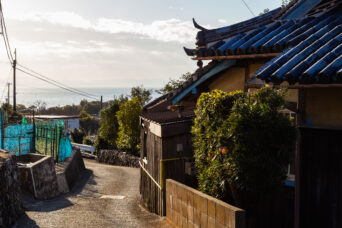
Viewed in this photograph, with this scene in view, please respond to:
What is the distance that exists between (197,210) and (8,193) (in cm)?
585

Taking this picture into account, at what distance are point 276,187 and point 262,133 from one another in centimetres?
118

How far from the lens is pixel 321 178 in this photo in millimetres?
6738

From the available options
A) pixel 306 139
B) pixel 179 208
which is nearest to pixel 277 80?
pixel 306 139

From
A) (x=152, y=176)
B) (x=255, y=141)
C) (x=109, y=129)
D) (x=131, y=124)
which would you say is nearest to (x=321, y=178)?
(x=255, y=141)

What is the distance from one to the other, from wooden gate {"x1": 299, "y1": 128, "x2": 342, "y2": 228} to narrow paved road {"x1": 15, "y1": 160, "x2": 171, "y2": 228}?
4.17 meters

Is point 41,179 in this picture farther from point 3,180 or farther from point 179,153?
point 179,153

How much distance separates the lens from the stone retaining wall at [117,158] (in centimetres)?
2739

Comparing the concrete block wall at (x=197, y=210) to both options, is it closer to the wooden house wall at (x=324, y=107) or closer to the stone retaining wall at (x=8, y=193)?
the wooden house wall at (x=324, y=107)

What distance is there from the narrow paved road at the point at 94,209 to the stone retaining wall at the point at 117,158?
8.20 meters

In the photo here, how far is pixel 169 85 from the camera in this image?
125 feet

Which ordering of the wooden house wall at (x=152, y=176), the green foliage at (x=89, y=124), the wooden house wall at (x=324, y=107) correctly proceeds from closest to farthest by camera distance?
the wooden house wall at (x=324, y=107) → the wooden house wall at (x=152, y=176) → the green foliage at (x=89, y=124)

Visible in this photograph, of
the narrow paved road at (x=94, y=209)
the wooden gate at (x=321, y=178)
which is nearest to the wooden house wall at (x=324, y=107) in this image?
the wooden gate at (x=321, y=178)

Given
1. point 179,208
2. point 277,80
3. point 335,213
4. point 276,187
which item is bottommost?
point 179,208

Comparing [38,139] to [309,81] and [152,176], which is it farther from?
[309,81]
